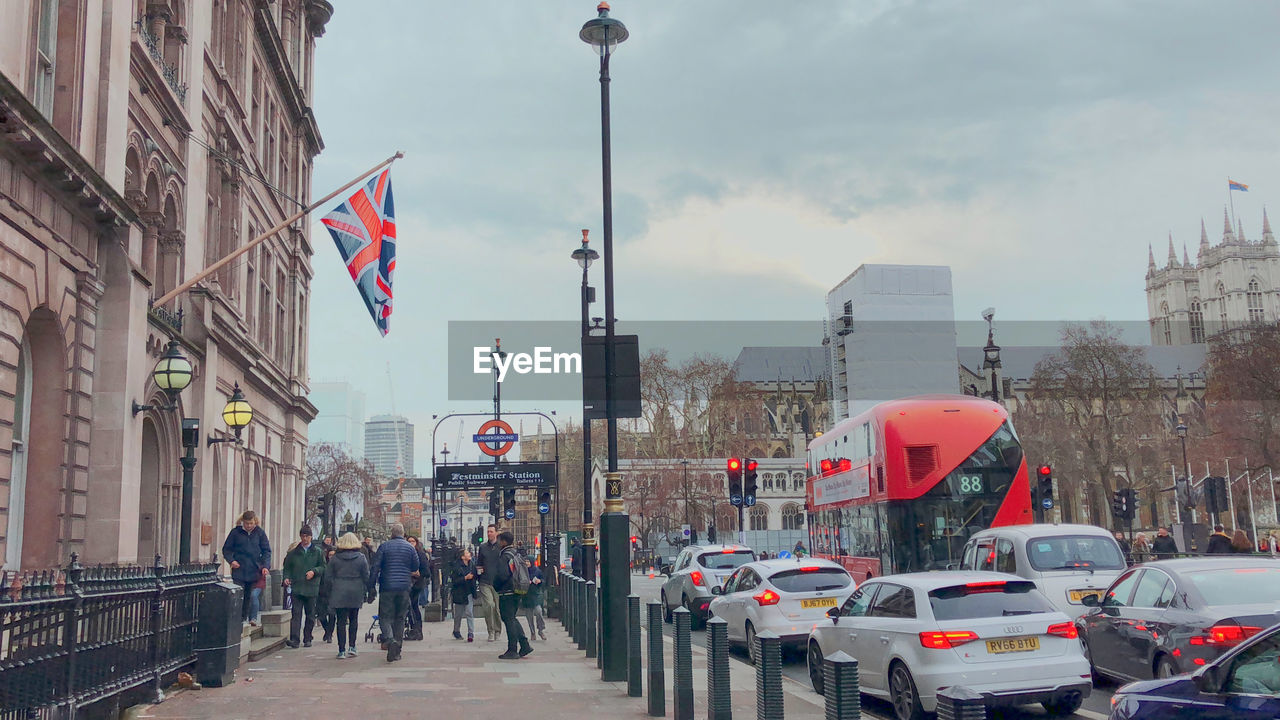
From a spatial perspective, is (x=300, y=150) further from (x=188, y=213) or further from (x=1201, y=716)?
(x=1201, y=716)

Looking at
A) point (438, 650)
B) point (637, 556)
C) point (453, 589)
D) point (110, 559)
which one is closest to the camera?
point (110, 559)

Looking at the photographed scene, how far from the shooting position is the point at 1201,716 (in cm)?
577

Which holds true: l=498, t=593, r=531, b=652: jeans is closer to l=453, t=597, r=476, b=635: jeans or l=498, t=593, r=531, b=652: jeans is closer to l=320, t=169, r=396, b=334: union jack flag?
l=453, t=597, r=476, b=635: jeans

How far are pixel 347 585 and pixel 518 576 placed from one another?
8.13 ft

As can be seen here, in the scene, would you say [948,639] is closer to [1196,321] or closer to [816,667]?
[816,667]

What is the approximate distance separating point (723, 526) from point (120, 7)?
285ft

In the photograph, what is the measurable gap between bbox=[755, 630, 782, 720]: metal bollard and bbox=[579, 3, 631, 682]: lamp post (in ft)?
12.5

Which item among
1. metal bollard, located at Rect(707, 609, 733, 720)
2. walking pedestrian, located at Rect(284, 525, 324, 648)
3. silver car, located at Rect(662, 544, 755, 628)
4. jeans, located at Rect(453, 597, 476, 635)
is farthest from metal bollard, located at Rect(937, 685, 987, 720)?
silver car, located at Rect(662, 544, 755, 628)

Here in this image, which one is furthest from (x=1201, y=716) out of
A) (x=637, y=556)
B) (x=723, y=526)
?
(x=723, y=526)

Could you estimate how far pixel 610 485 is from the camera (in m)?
13.0

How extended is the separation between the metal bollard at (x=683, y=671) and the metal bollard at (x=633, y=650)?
5.96 feet

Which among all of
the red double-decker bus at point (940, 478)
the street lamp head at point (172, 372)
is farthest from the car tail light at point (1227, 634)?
the street lamp head at point (172, 372)

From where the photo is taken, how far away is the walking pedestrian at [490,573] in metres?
16.6

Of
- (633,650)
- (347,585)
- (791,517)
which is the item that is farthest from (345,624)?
(791,517)
